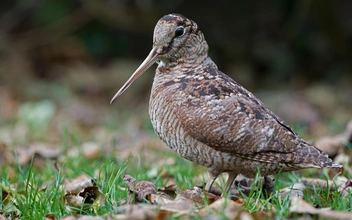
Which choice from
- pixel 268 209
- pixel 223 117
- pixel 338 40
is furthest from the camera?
pixel 338 40

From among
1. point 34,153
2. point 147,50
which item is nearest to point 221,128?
point 34,153

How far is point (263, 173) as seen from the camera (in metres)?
4.42

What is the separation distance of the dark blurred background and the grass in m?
3.03

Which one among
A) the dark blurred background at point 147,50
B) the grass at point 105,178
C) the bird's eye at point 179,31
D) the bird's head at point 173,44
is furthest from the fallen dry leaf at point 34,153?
the dark blurred background at point 147,50

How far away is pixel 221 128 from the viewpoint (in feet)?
14.3

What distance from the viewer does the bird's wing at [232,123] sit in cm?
432

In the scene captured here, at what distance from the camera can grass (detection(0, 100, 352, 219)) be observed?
3.98 m

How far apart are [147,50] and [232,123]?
308 inches

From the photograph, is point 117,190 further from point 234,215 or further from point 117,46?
point 117,46

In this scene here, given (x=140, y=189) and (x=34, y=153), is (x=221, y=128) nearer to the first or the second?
(x=140, y=189)

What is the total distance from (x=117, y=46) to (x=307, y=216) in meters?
9.09

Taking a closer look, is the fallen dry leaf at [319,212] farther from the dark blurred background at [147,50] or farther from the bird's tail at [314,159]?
the dark blurred background at [147,50]

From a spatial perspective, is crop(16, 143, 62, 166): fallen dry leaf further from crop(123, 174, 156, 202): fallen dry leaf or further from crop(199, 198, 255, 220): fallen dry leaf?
crop(199, 198, 255, 220): fallen dry leaf

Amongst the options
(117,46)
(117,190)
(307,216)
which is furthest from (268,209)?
(117,46)
